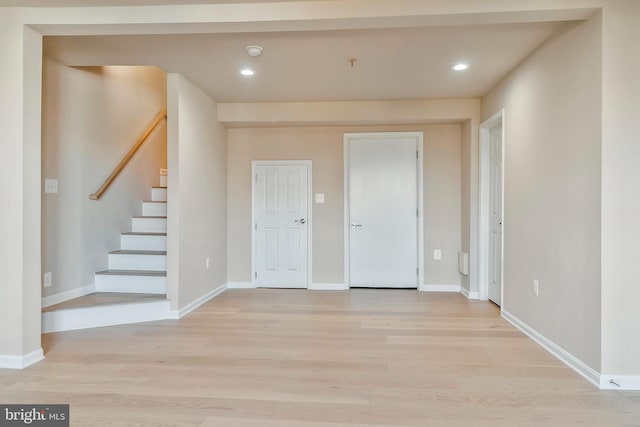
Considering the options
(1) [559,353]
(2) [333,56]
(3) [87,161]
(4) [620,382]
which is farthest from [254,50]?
(4) [620,382]

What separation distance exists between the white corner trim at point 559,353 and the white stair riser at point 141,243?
3695 mm

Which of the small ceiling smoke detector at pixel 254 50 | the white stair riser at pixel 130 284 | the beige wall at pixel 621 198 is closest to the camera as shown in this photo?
the beige wall at pixel 621 198

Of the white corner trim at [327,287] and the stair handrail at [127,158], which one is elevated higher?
the stair handrail at [127,158]

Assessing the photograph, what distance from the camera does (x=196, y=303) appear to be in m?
3.96

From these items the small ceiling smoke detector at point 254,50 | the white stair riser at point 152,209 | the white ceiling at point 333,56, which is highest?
the white ceiling at point 333,56

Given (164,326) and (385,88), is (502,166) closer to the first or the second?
(385,88)

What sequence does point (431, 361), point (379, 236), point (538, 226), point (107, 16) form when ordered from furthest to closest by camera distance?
point (379, 236), point (538, 226), point (431, 361), point (107, 16)

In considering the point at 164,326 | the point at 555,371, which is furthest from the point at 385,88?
the point at 164,326

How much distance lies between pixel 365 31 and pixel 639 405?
2836 millimetres

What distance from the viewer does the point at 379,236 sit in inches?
192

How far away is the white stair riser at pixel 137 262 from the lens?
3.92m

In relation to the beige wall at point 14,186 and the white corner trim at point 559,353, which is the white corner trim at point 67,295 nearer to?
the beige wall at point 14,186

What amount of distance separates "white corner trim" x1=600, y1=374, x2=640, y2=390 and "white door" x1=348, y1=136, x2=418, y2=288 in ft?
8.90

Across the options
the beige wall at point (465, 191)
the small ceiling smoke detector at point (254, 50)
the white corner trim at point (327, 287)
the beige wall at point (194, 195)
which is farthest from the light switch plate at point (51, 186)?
the beige wall at point (465, 191)
